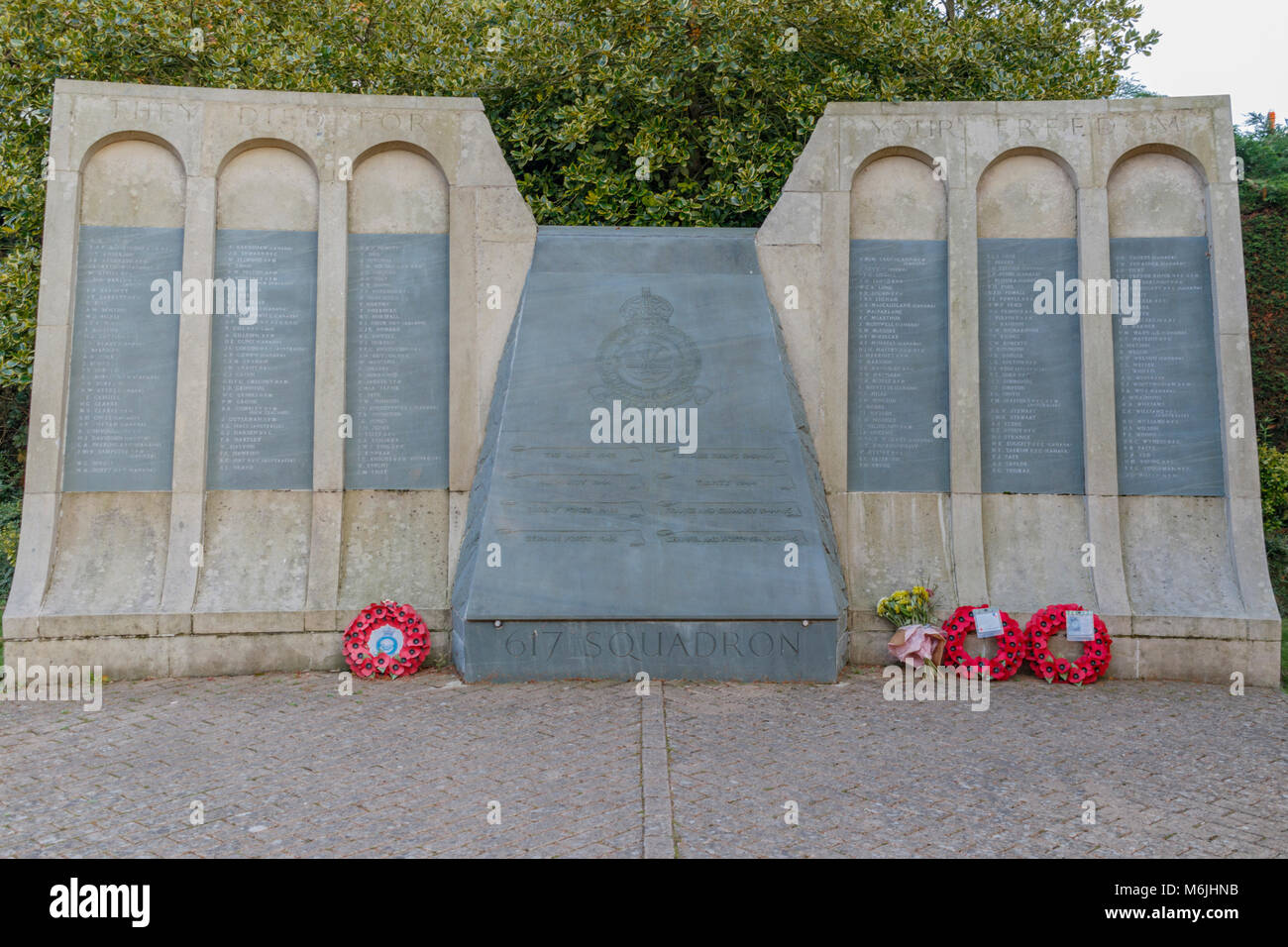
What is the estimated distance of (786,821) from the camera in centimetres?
480

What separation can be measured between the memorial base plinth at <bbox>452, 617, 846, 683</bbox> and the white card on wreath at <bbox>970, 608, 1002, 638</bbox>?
1371 mm

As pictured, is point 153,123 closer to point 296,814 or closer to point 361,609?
point 361,609

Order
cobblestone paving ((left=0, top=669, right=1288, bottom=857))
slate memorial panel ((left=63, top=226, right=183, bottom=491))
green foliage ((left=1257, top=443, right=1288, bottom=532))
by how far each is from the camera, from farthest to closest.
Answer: green foliage ((left=1257, top=443, right=1288, bottom=532))
slate memorial panel ((left=63, top=226, right=183, bottom=491))
cobblestone paving ((left=0, top=669, right=1288, bottom=857))

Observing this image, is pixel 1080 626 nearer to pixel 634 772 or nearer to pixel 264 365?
pixel 634 772

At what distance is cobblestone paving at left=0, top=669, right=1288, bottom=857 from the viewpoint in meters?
4.62

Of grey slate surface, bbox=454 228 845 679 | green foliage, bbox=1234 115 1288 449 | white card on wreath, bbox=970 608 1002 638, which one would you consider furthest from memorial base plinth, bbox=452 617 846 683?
green foliage, bbox=1234 115 1288 449

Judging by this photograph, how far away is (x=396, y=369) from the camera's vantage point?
9.18 m

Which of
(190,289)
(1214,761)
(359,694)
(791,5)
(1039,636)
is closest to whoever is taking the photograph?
(1214,761)

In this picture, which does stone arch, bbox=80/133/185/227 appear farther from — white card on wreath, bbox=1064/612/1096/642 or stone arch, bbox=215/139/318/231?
white card on wreath, bbox=1064/612/1096/642

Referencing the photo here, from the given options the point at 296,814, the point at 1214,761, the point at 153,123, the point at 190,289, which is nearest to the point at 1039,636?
the point at 1214,761

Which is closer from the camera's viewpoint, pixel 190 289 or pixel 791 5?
pixel 190 289

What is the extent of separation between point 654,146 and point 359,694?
8036mm

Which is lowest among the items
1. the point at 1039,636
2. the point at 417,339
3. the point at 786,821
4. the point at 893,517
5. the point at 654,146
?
the point at 786,821

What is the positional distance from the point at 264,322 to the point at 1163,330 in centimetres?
834
